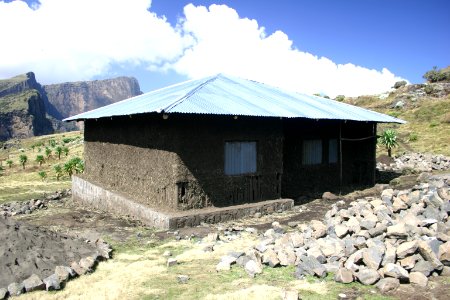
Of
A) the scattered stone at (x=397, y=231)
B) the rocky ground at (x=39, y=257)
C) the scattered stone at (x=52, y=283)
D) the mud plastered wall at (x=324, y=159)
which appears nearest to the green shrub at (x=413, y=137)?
the mud plastered wall at (x=324, y=159)

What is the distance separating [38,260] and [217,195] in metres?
5.99

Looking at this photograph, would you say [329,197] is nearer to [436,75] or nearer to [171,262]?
[171,262]

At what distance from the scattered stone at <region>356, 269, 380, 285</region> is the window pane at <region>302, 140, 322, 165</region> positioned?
32.0ft

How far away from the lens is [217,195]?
12648mm

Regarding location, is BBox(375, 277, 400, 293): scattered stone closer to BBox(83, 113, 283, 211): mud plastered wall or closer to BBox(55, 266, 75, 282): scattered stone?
BBox(55, 266, 75, 282): scattered stone

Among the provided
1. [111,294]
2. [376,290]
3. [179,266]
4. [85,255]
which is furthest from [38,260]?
Answer: [376,290]

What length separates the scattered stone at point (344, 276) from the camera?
6.86 m

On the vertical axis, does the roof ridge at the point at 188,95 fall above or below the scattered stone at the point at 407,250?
above

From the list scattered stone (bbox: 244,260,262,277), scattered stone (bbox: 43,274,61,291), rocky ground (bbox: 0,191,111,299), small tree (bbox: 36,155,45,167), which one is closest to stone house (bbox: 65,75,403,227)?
rocky ground (bbox: 0,191,111,299)

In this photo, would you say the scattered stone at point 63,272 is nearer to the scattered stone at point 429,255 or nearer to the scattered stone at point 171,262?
the scattered stone at point 171,262

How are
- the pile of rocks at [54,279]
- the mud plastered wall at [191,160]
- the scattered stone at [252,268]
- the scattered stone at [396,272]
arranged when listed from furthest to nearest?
the mud plastered wall at [191,160] → the scattered stone at [252,268] → the pile of rocks at [54,279] → the scattered stone at [396,272]

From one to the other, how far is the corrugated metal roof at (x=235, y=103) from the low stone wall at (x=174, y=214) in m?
3.06

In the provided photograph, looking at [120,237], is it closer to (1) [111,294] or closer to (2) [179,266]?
(2) [179,266]

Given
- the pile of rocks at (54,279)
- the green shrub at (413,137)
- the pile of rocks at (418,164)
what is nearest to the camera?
the pile of rocks at (54,279)
